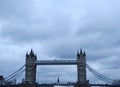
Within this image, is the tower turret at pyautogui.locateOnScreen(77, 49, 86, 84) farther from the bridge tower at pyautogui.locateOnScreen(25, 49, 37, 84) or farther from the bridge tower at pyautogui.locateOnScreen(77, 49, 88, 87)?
the bridge tower at pyautogui.locateOnScreen(25, 49, 37, 84)

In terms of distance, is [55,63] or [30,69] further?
[30,69]

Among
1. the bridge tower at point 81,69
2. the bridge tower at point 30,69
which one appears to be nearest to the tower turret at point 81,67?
the bridge tower at point 81,69

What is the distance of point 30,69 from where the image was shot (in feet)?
364

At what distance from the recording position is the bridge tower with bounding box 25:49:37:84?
10991 cm

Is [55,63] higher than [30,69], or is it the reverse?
[55,63]

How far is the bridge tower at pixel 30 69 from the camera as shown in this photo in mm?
109912

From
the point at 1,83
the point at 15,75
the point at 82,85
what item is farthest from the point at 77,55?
the point at 1,83

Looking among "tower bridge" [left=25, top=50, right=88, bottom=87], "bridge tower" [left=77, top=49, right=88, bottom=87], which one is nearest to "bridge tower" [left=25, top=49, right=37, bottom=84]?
"tower bridge" [left=25, top=50, right=88, bottom=87]

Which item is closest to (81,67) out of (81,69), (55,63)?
(81,69)

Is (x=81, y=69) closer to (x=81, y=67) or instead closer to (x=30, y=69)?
(x=81, y=67)

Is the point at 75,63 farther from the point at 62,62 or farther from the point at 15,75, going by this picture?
the point at 15,75

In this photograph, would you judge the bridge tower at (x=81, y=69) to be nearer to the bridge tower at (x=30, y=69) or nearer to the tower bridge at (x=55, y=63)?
the tower bridge at (x=55, y=63)

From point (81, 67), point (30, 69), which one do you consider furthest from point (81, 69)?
point (30, 69)

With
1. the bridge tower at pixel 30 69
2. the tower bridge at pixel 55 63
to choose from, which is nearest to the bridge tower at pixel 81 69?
the tower bridge at pixel 55 63
